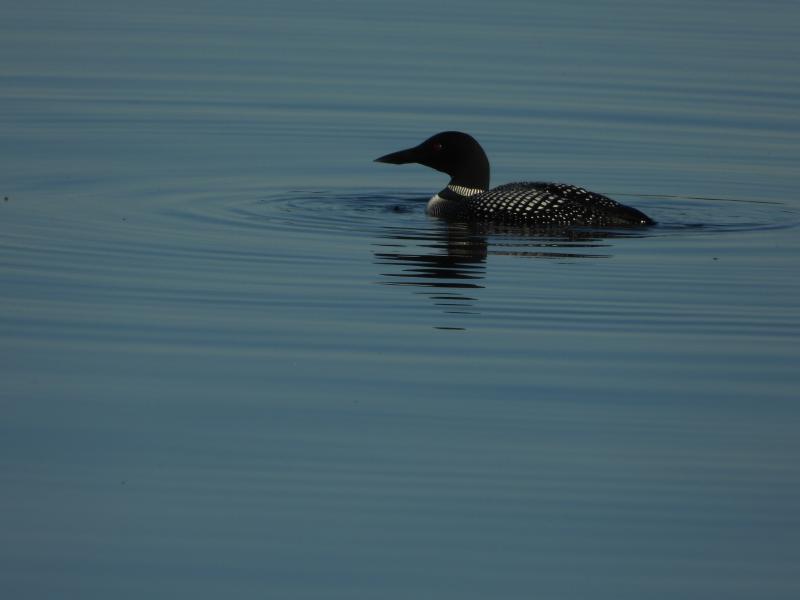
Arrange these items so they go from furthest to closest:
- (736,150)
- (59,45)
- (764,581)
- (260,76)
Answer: (59,45), (260,76), (736,150), (764,581)

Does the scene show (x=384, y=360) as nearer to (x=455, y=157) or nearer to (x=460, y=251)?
(x=460, y=251)

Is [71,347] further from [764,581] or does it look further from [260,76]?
[260,76]

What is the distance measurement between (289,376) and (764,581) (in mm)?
2206

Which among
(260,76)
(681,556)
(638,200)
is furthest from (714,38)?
(681,556)

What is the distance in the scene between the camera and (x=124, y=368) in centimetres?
636

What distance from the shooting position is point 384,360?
21.6 feet

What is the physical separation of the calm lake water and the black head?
1.01 ft

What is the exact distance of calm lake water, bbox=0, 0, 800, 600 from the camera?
4.74 m

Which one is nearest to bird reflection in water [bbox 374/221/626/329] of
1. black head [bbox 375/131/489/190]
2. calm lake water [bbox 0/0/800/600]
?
calm lake water [bbox 0/0/800/600]

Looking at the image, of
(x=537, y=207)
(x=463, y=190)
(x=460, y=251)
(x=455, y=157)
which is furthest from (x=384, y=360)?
(x=455, y=157)

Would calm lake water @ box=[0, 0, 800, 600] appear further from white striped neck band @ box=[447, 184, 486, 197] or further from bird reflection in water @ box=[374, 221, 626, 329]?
white striped neck band @ box=[447, 184, 486, 197]

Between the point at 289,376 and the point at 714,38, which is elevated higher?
the point at 714,38

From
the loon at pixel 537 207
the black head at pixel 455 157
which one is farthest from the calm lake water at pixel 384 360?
the black head at pixel 455 157

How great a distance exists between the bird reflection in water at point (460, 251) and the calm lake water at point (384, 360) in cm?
3
